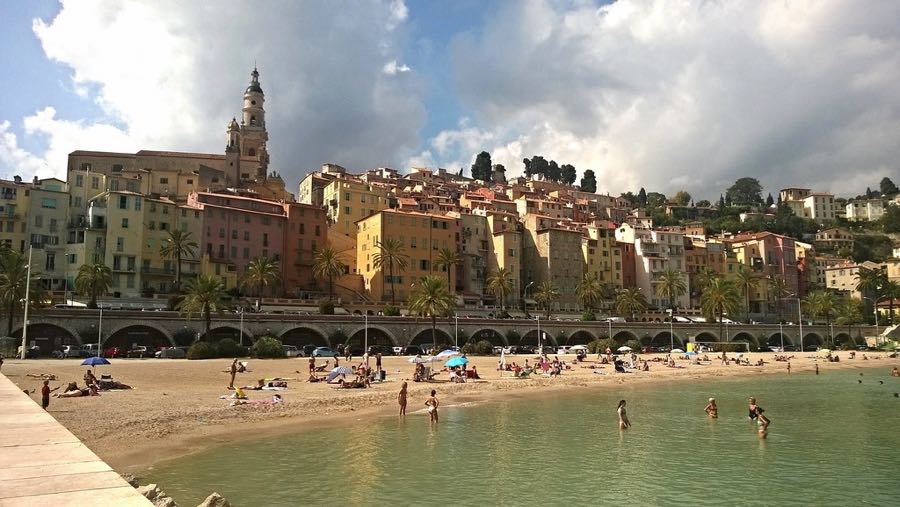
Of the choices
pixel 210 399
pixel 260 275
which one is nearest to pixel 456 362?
pixel 210 399

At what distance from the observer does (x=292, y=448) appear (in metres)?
25.2

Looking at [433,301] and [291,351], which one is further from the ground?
[433,301]

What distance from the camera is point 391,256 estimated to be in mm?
90688

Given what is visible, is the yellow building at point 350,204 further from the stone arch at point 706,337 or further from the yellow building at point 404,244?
the stone arch at point 706,337

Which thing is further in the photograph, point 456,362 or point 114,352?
point 114,352

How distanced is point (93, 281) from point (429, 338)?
3786 cm

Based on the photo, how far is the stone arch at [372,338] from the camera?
7281 cm

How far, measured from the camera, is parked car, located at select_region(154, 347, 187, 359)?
56469 mm

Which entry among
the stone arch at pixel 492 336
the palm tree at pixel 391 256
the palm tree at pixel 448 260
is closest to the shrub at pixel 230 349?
the palm tree at pixel 391 256

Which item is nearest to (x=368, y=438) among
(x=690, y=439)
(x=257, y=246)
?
(x=690, y=439)

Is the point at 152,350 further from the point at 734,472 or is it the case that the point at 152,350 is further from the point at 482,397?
the point at 734,472

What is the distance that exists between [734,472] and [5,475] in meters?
21.2

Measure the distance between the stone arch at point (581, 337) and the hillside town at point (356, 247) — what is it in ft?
17.3

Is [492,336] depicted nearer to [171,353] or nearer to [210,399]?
[171,353]
